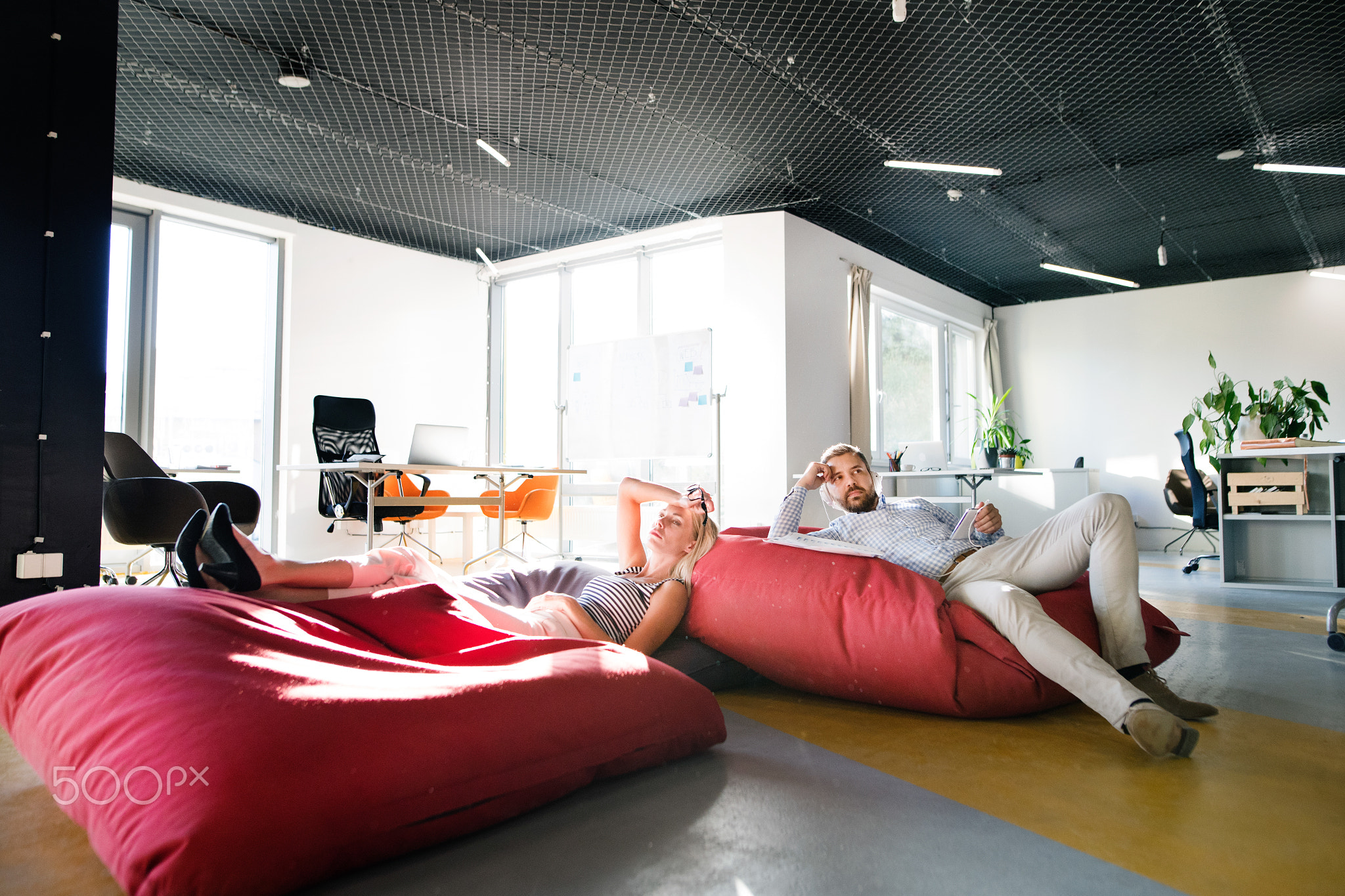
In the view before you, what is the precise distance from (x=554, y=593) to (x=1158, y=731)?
59.5 inches

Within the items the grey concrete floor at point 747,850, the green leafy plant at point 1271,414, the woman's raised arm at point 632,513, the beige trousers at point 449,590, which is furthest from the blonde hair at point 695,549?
the green leafy plant at point 1271,414

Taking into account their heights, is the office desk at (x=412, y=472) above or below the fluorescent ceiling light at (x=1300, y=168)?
below

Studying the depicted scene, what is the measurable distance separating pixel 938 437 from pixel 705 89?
576 cm

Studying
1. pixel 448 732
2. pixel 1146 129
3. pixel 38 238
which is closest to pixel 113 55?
pixel 38 238

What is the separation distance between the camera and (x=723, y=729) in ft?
5.73

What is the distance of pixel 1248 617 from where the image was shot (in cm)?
373

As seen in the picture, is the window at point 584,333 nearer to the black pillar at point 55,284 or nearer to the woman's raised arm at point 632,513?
the woman's raised arm at point 632,513

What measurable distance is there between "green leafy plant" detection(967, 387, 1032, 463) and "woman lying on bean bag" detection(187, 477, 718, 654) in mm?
6948

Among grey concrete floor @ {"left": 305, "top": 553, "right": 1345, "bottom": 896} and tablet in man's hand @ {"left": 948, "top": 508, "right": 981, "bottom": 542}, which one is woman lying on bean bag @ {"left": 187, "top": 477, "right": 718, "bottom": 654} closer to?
grey concrete floor @ {"left": 305, "top": 553, "right": 1345, "bottom": 896}

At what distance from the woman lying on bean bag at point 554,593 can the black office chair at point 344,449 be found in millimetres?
3062

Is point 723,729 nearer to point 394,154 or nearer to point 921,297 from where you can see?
point 394,154

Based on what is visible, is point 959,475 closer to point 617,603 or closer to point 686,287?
point 686,287

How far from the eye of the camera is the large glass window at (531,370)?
7926mm

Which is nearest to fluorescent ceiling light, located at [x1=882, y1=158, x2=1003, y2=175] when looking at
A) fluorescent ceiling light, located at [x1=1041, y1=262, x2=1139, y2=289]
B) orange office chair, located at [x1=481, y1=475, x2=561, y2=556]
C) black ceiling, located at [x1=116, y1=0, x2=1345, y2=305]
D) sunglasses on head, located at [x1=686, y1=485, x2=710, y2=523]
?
black ceiling, located at [x1=116, y1=0, x2=1345, y2=305]
